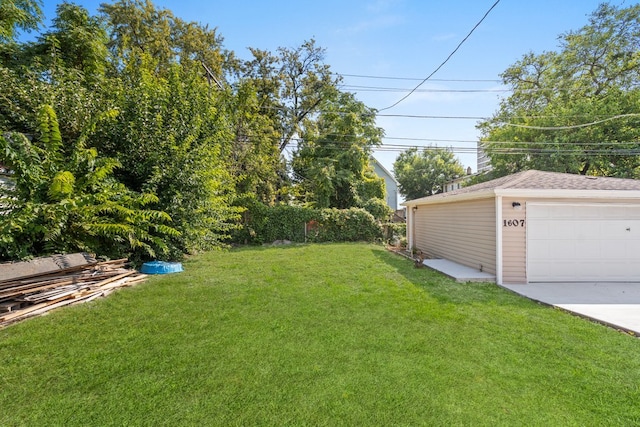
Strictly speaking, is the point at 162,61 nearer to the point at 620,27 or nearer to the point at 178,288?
the point at 178,288

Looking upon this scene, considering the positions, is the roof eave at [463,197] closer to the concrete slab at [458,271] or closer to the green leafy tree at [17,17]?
the concrete slab at [458,271]

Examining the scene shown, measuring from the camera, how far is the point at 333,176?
52.9 feet

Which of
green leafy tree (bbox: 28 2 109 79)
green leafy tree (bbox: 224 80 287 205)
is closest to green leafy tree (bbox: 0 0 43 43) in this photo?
green leafy tree (bbox: 28 2 109 79)

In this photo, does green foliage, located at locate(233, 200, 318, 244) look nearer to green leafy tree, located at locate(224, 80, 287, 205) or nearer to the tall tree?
green leafy tree, located at locate(224, 80, 287, 205)

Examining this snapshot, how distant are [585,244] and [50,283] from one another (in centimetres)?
1060

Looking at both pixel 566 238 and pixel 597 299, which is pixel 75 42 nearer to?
pixel 566 238

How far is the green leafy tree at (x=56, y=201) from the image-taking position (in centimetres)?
458

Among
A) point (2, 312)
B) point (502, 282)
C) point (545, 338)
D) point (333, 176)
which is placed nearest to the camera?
point (545, 338)

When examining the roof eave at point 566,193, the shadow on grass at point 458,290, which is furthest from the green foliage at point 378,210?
the roof eave at point 566,193

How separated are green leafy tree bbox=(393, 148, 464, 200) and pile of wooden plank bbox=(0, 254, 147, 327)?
95.2ft

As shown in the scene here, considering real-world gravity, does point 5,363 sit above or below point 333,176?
below

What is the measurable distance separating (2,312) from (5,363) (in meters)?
1.67

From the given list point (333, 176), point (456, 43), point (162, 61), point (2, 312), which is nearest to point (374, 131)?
point (333, 176)

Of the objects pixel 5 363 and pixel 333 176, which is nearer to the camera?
pixel 5 363
